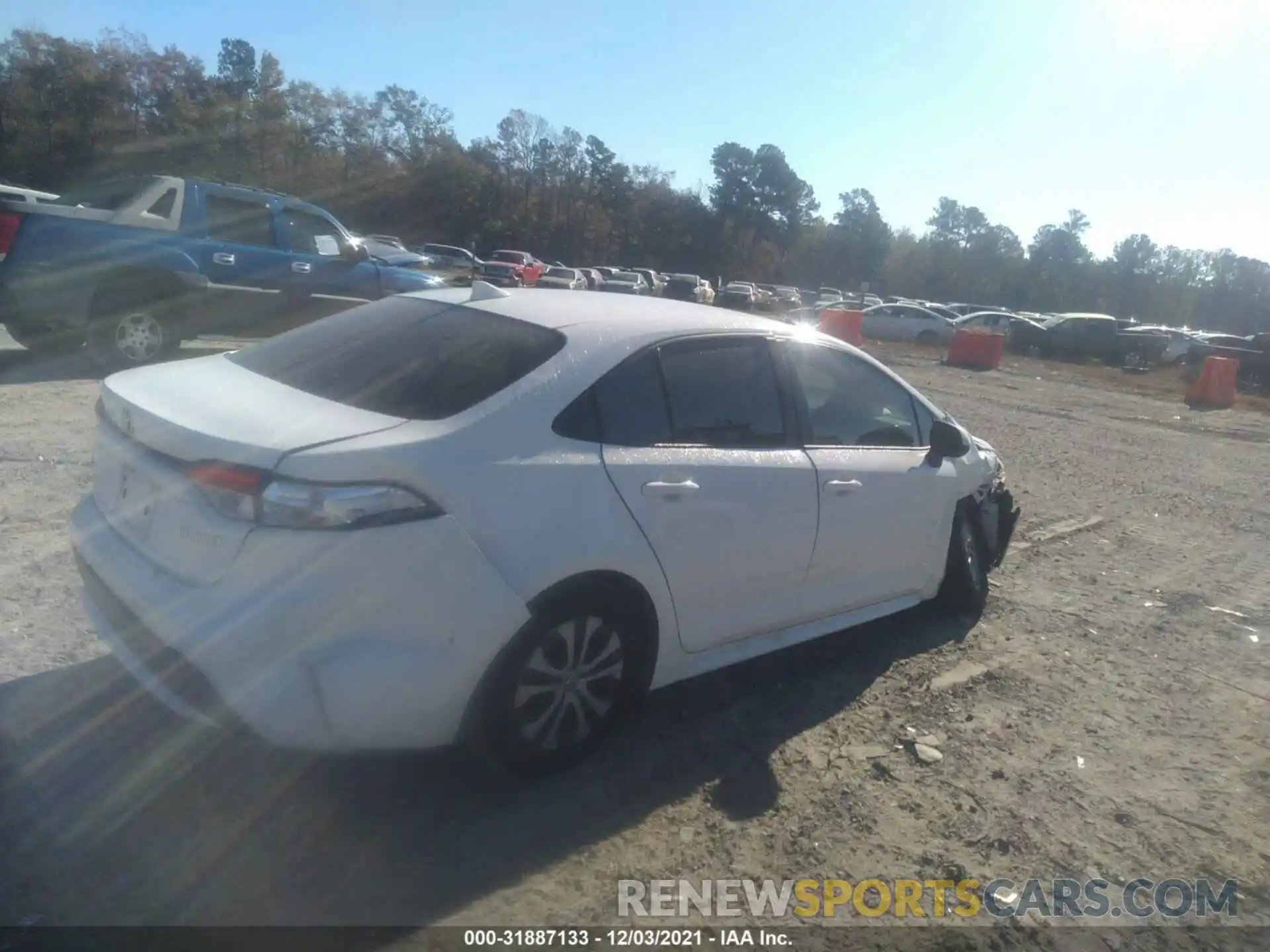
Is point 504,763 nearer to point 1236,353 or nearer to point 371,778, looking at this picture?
point 371,778

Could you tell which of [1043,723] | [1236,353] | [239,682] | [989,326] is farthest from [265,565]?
[989,326]

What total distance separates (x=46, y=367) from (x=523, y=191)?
64039 mm

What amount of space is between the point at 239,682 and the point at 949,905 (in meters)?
2.23

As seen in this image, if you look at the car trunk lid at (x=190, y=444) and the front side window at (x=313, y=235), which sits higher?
the front side window at (x=313, y=235)

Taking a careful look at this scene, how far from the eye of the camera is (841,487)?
14.2 feet

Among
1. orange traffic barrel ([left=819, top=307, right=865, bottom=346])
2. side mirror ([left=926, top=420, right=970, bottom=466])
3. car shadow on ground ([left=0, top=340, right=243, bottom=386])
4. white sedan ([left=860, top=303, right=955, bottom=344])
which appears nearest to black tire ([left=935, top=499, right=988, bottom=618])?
side mirror ([left=926, top=420, right=970, bottom=466])

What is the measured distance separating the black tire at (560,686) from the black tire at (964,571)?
236 cm

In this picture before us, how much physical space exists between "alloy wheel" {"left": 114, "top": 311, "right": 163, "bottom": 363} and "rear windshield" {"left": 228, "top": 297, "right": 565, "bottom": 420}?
20.8 ft

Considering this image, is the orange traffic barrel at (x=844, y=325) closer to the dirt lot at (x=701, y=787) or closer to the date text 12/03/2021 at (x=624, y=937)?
the dirt lot at (x=701, y=787)

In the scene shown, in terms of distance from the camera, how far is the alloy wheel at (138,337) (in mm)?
9703

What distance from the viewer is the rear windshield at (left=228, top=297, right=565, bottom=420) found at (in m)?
3.41

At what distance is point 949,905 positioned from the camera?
124 inches

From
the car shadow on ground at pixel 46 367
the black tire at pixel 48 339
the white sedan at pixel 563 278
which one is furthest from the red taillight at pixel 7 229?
the white sedan at pixel 563 278

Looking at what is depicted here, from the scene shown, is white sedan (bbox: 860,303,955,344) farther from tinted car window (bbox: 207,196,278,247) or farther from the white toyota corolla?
the white toyota corolla
